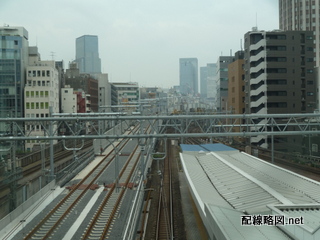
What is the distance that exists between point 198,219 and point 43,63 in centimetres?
2332

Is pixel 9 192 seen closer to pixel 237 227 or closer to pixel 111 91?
pixel 237 227

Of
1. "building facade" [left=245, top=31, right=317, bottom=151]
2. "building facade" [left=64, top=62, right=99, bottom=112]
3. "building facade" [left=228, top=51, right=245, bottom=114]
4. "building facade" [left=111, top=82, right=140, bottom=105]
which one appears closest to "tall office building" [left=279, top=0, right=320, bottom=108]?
"building facade" [left=228, top=51, right=245, bottom=114]

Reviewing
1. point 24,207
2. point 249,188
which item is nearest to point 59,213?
point 24,207

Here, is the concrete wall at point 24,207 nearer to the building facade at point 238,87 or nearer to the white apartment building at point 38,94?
the white apartment building at point 38,94

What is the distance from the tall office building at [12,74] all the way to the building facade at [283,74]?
15951mm

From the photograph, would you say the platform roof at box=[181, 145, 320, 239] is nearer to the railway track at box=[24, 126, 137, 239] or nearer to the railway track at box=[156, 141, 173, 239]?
the railway track at box=[156, 141, 173, 239]

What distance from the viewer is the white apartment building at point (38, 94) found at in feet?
85.1

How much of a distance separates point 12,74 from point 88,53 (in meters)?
107

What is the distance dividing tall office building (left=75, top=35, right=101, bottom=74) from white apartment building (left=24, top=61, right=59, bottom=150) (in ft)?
309

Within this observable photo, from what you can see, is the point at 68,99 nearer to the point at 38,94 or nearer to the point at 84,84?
the point at 38,94

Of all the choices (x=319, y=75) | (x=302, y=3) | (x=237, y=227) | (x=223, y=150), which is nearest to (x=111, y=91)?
(x=302, y=3)

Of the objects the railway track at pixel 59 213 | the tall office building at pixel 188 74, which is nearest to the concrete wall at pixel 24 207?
the railway track at pixel 59 213

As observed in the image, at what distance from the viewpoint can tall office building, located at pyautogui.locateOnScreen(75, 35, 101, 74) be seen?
123750mm

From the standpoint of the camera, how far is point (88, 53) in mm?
129750
